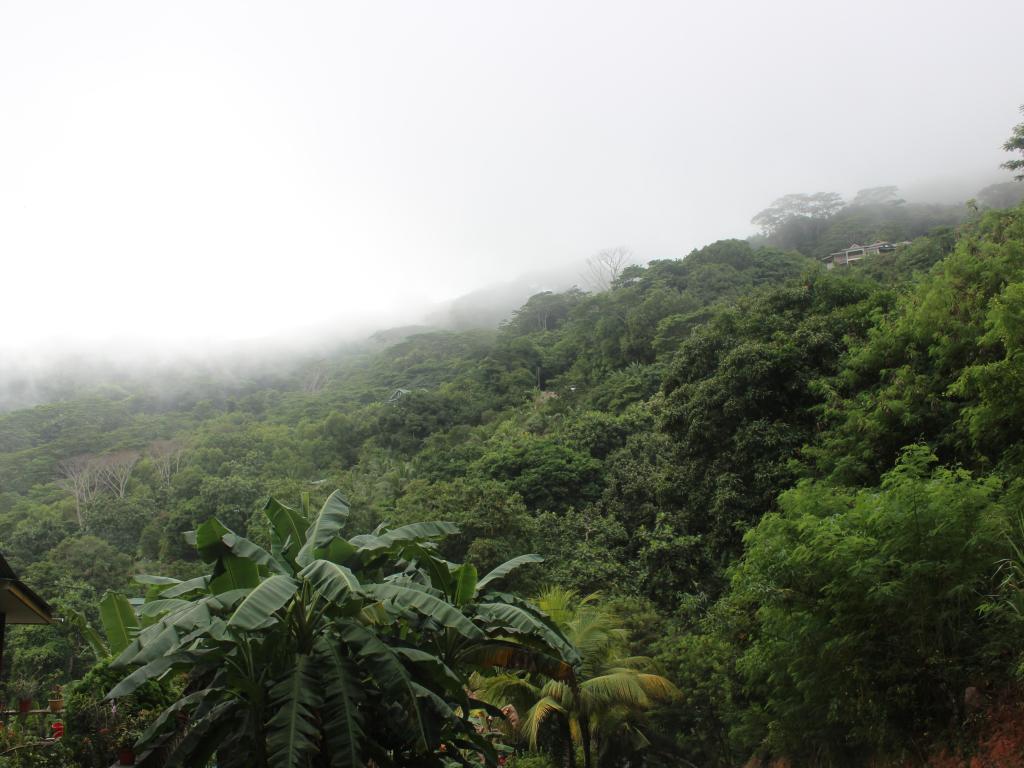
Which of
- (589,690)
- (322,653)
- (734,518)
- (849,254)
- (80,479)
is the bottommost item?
(589,690)

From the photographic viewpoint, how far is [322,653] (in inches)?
271

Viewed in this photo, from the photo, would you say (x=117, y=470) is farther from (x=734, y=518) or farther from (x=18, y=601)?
(x=18, y=601)

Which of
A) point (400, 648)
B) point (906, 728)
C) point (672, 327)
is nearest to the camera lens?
point (400, 648)

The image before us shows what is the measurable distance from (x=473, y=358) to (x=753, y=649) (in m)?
51.3

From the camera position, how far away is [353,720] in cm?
624

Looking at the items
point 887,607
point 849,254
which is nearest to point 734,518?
point 887,607

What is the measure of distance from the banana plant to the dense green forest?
0.21 meters

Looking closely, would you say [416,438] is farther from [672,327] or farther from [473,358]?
[473,358]

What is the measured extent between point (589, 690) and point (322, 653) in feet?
20.5

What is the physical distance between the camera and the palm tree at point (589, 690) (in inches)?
465

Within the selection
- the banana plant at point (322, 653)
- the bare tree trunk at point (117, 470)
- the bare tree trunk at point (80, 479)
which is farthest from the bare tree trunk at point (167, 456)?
the banana plant at point (322, 653)

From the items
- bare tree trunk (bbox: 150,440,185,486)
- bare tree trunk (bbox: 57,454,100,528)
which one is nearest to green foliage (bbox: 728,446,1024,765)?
bare tree trunk (bbox: 57,454,100,528)

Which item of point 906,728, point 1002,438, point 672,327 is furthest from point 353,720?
point 672,327

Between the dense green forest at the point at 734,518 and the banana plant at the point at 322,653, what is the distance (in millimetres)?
205
